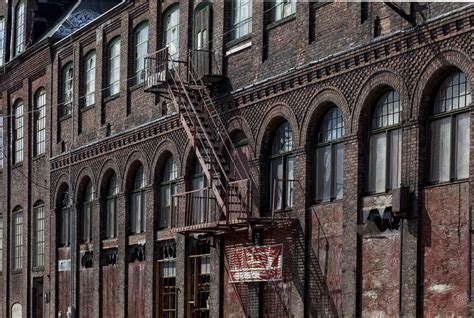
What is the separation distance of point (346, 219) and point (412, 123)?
2.86 m

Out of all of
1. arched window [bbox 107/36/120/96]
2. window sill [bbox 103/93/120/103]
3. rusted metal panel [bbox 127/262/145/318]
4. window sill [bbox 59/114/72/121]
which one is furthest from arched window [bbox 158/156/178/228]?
window sill [bbox 59/114/72/121]

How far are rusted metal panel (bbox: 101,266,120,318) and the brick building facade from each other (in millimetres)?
82

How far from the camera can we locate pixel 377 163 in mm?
22969

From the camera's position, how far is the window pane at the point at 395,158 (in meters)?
22.2

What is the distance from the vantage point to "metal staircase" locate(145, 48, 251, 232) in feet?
88.4

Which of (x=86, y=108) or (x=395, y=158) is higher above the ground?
(x=86, y=108)

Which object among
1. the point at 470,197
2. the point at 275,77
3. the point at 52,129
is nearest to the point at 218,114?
the point at 275,77

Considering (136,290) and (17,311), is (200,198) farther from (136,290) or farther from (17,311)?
(17,311)

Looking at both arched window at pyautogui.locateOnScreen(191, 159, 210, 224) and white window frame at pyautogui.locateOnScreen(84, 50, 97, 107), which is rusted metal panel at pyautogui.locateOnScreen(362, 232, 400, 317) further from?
white window frame at pyautogui.locateOnScreen(84, 50, 97, 107)

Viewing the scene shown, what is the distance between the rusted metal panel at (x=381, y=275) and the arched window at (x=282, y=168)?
3.54 m

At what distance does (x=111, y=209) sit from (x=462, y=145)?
17.1m

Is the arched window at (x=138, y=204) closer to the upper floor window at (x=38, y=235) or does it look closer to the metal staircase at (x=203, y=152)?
the metal staircase at (x=203, y=152)

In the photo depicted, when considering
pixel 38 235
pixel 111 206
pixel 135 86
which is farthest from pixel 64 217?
pixel 135 86

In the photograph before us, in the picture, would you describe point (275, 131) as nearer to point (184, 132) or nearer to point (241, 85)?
point (241, 85)
